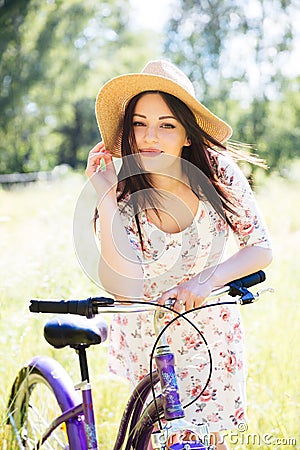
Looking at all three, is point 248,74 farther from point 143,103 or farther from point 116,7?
point 143,103

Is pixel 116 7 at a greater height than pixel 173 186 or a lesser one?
greater

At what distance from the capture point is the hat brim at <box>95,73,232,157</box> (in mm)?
2186

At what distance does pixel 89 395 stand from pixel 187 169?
0.78 metres

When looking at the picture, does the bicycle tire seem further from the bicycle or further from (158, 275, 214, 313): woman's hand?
(158, 275, 214, 313): woman's hand

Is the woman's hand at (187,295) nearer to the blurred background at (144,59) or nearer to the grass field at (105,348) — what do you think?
the grass field at (105,348)

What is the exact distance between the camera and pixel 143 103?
2256 millimetres

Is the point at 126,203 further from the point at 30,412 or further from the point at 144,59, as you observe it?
the point at 144,59

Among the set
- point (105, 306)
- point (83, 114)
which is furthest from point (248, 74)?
point (105, 306)

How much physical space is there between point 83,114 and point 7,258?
75.6 feet

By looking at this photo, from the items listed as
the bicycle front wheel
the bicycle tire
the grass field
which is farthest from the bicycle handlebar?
the bicycle front wheel

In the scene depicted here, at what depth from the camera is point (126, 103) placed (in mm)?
2322

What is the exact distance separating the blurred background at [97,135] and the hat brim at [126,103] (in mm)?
1139

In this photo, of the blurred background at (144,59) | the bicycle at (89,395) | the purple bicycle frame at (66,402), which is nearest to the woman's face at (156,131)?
the bicycle at (89,395)

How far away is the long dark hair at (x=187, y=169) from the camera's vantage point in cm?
226
